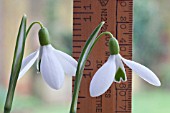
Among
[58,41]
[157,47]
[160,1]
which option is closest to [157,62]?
[157,47]

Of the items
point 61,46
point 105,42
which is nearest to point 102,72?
point 105,42

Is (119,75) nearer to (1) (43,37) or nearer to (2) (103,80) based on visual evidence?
(2) (103,80)

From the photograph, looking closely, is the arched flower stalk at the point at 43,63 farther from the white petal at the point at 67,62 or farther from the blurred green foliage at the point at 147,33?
the blurred green foliage at the point at 147,33

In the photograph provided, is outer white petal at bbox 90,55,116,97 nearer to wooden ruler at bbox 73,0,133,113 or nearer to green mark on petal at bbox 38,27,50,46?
green mark on petal at bbox 38,27,50,46

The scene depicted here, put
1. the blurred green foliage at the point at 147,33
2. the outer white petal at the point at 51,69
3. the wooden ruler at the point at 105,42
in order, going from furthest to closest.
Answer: the blurred green foliage at the point at 147,33 < the wooden ruler at the point at 105,42 < the outer white petal at the point at 51,69

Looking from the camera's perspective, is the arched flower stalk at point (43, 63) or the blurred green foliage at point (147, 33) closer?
the arched flower stalk at point (43, 63)

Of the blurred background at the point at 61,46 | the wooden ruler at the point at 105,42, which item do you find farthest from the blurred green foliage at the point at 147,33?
the wooden ruler at the point at 105,42

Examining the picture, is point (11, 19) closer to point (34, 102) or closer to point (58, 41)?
point (58, 41)
